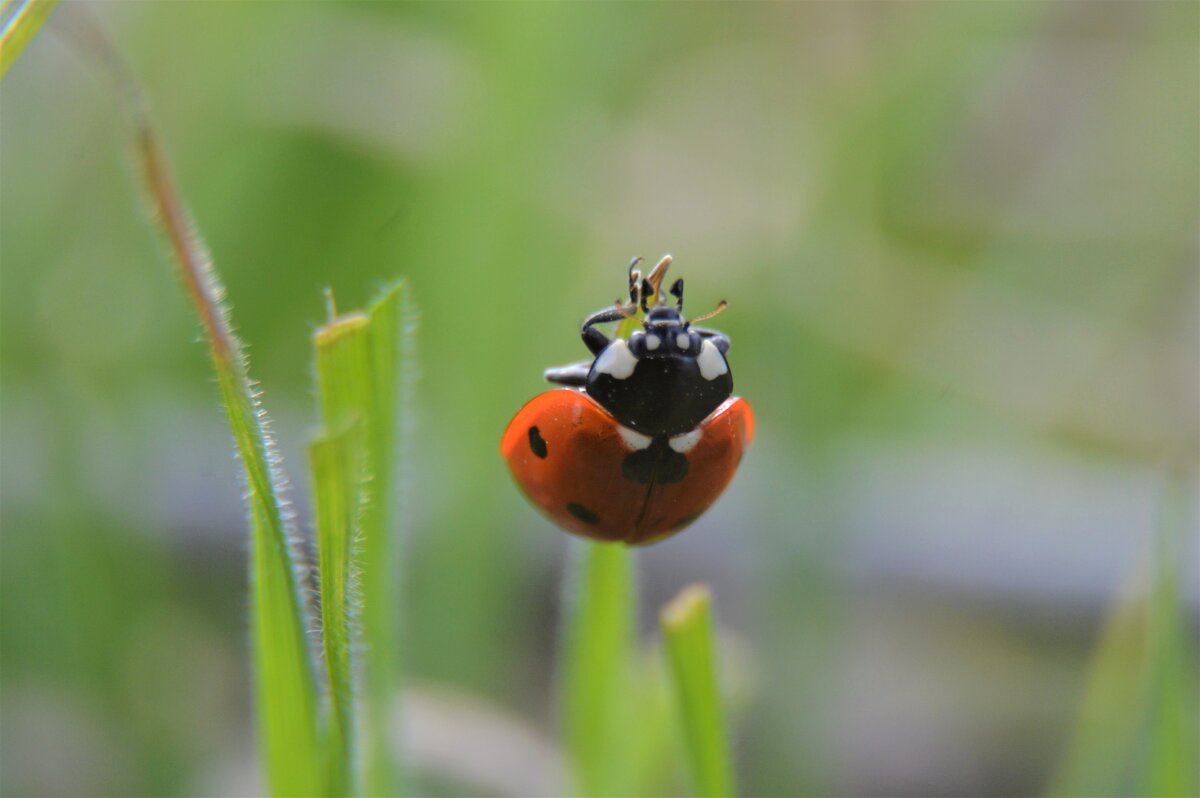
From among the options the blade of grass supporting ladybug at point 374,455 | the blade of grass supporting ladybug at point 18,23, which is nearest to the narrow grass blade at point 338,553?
the blade of grass supporting ladybug at point 374,455

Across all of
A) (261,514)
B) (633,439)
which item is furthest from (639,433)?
(261,514)

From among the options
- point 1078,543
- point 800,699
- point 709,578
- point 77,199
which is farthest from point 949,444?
point 77,199

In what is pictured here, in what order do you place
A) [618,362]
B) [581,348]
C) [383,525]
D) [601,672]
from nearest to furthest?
[383,525] → [601,672] → [618,362] → [581,348]

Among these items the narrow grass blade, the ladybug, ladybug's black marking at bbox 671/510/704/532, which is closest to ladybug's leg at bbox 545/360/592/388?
the ladybug

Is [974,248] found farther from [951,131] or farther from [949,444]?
[949,444]

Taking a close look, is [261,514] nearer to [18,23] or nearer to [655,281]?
[18,23]

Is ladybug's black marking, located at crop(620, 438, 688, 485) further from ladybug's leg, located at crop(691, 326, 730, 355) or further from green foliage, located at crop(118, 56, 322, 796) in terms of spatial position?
green foliage, located at crop(118, 56, 322, 796)

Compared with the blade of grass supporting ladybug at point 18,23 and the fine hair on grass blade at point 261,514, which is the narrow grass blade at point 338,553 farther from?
the blade of grass supporting ladybug at point 18,23
